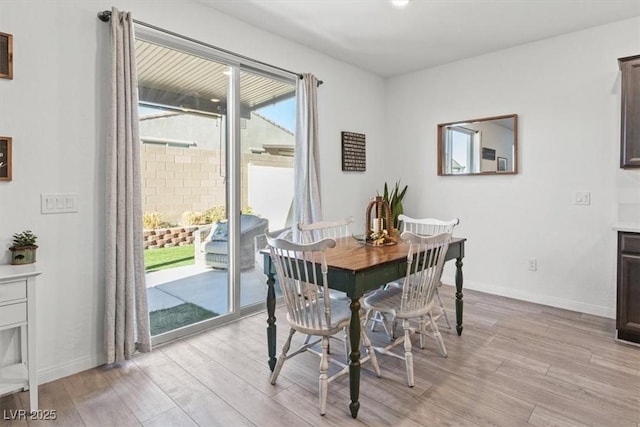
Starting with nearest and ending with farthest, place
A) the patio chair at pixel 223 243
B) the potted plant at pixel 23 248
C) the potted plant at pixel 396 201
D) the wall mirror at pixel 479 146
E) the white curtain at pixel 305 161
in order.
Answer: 1. the potted plant at pixel 23 248
2. the patio chair at pixel 223 243
3. the white curtain at pixel 305 161
4. the wall mirror at pixel 479 146
5. the potted plant at pixel 396 201

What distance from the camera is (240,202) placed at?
3.23 m

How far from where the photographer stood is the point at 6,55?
2016 millimetres

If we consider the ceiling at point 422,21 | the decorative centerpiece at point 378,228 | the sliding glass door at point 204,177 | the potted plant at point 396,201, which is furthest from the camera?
the potted plant at point 396,201

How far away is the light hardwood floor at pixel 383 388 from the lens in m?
1.86

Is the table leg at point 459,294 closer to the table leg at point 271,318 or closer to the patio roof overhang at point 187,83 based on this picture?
the table leg at point 271,318

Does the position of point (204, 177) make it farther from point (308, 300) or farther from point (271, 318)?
point (308, 300)

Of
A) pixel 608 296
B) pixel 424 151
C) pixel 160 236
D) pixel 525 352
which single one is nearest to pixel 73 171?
pixel 160 236

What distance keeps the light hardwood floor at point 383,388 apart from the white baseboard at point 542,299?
1.89 feet

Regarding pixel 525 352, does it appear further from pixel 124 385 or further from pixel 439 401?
pixel 124 385

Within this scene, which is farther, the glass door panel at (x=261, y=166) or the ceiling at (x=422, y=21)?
the glass door panel at (x=261, y=166)

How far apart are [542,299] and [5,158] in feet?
14.6

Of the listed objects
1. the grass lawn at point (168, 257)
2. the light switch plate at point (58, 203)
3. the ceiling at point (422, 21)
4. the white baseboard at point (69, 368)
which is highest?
the ceiling at point (422, 21)

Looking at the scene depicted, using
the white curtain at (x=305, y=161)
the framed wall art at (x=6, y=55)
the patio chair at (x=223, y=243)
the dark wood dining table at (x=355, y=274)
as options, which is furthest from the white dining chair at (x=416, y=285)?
the framed wall art at (x=6, y=55)

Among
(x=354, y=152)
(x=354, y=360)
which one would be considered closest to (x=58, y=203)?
(x=354, y=360)
